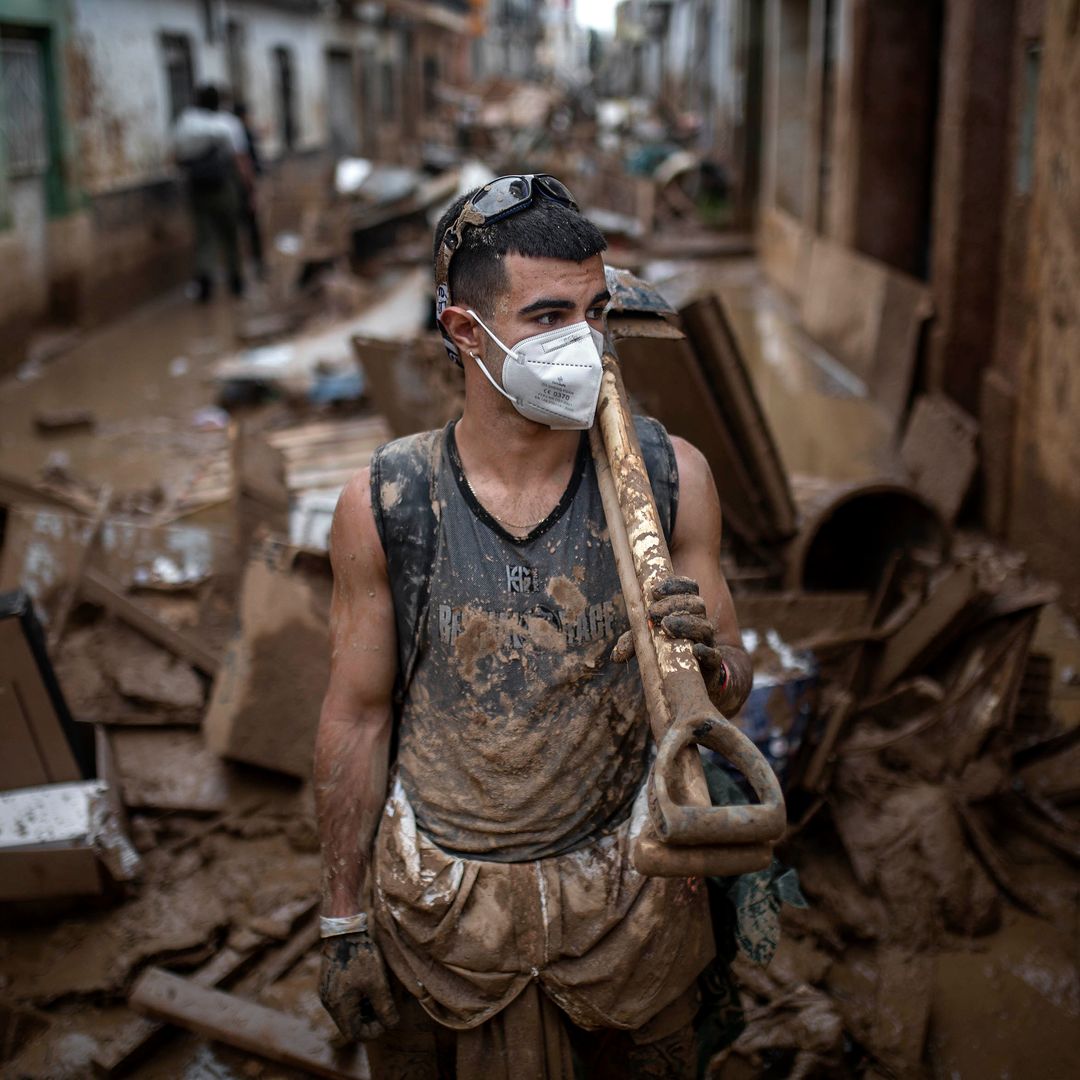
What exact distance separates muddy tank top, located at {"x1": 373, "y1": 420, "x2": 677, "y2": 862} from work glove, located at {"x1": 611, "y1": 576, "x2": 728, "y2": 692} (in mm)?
240

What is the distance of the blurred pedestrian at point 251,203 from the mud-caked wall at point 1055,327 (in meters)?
9.89

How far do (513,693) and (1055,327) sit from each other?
3.95 metres

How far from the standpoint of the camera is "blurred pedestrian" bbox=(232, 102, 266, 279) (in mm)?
13484

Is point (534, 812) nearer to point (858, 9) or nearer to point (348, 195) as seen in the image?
point (858, 9)

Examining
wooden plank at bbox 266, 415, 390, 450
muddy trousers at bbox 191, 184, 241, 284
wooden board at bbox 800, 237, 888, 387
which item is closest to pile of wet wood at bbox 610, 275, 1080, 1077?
wooden plank at bbox 266, 415, 390, 450

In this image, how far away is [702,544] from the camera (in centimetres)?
216

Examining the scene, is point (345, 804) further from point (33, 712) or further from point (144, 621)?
point (144, 621)

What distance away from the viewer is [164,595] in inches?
Result: 190

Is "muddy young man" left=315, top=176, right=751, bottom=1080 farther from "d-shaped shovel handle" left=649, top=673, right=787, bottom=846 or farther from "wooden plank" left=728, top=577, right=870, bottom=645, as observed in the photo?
"wooden plank" left=728, top=577, right=870, bottom=645

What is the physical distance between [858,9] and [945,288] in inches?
138

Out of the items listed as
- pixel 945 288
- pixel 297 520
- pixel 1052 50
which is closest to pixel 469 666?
pixel 297 520

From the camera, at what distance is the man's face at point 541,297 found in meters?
1.99

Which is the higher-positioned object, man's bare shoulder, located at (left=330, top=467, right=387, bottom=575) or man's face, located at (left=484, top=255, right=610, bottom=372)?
man's face, located at (left=484, top=255, right=610, bottom=372)

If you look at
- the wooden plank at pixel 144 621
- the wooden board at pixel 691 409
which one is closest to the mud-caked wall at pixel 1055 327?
the wooden board at pixel 691 409
